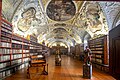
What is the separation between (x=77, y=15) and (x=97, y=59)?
15.8ft

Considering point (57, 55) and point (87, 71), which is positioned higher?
point (57, 55)

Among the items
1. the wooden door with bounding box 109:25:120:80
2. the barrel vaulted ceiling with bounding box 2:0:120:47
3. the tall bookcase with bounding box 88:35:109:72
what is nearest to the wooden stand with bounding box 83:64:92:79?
the tall bookcase with bounding box 88:35:109:72

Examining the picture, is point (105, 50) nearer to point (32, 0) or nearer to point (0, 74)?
point (32, 0)

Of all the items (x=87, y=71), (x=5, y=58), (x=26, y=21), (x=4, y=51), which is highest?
(x=26, y=21)

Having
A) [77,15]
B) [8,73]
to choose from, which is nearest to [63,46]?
[77,15]

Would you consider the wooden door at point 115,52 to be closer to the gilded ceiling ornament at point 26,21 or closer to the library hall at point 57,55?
the library hall at point 57,55

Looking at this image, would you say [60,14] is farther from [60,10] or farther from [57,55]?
[57,55]

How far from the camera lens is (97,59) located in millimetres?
12766

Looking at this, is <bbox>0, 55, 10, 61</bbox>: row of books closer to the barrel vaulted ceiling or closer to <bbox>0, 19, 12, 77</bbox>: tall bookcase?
<bbox>0, 19, 12, 77</bbox>: tall bookcase

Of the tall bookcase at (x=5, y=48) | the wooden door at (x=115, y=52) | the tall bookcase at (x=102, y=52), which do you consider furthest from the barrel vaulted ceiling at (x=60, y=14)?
the wooden door at (x=115, y=52)

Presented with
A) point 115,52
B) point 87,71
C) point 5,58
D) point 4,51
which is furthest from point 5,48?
point 115,52

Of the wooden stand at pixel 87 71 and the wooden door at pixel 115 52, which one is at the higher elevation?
the wooden door at pixel 115 52

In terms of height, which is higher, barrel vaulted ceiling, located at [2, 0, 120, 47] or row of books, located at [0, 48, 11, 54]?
barrel vaulted ceiling, located at [2, 0, 120, 47]

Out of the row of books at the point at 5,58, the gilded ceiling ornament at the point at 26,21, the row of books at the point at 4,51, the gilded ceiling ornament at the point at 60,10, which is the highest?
the gilded ceiling ornament at the point at 60,10
